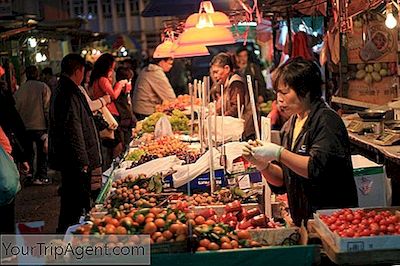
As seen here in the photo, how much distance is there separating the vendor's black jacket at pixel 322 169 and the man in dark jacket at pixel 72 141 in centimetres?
359

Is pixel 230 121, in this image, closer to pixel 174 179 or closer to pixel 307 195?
pixel 174 179

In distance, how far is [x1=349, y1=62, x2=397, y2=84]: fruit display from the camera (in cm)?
1001

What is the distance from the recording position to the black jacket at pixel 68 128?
7750mm

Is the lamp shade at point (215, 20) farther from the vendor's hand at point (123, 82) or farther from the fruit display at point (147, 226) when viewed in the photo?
the vendor's hand at point (123, 82)

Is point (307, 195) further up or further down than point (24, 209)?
further up

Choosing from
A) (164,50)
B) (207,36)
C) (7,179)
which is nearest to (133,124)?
(164,50)

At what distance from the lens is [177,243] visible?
144 inches

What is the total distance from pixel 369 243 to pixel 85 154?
14.9 ft

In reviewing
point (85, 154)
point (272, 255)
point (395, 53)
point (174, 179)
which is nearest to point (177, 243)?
point (272, 255)

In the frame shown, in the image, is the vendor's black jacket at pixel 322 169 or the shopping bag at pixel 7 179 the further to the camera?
the shopping bag at pixel 7 179

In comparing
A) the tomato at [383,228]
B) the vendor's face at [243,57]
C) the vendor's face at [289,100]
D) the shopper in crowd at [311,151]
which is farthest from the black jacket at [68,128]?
the vendor's face at [243,57]

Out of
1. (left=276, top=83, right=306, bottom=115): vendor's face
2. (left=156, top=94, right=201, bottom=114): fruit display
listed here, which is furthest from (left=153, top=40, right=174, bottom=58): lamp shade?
(left=276, top=83, right=306, bottom=115): vendor's face

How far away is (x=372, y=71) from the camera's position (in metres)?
10.3

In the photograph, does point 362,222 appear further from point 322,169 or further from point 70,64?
point 70,64
